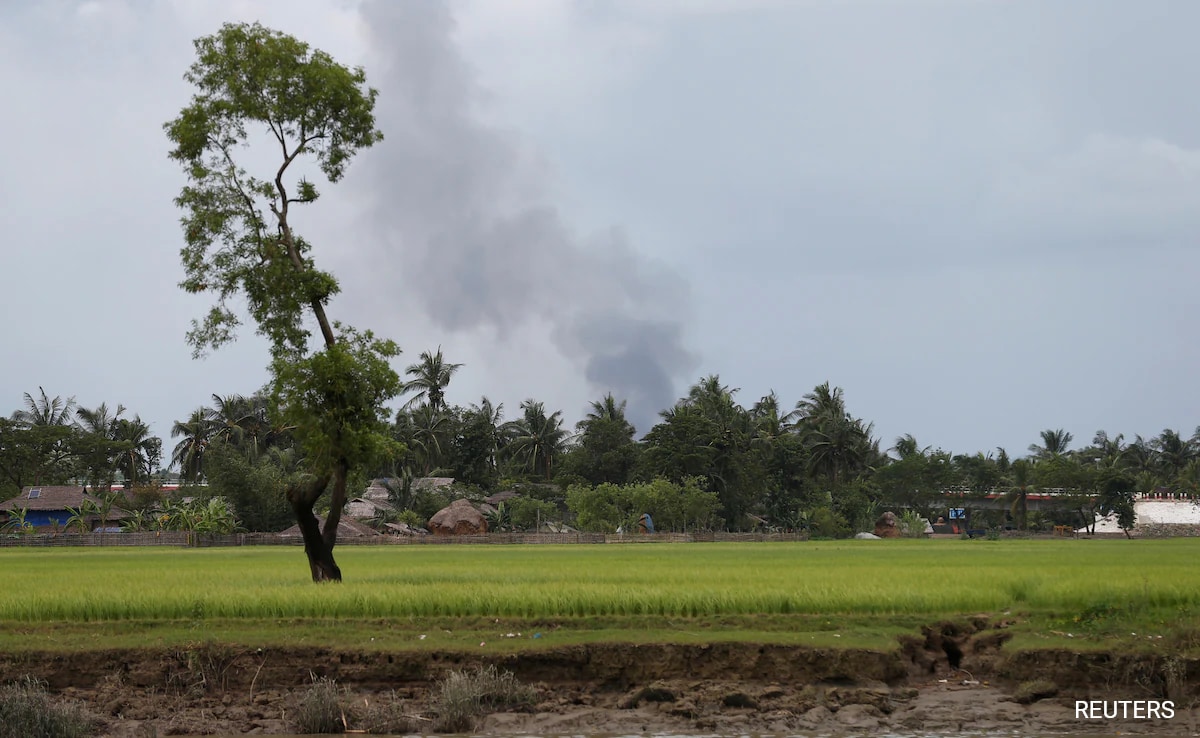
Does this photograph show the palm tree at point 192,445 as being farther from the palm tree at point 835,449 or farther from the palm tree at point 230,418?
the palm tree at point 835,449

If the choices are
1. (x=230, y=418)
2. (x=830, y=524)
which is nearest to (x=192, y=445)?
(x=230, y=418)

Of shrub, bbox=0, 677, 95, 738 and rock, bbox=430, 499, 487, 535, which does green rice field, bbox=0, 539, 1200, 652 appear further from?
rock, bbox=430, 499, 487, 535

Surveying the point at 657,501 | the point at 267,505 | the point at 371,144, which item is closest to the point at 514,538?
the point at 657,501

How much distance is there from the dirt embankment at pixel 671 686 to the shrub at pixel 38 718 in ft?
1.38

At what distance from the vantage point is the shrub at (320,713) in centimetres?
1312

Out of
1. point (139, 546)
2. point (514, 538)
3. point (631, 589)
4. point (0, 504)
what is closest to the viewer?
point (631, 589)

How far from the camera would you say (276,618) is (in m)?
16.7

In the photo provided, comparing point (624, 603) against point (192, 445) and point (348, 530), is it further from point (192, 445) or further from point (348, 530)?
point (192, 445)

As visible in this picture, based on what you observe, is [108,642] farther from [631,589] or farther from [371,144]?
[371,144]

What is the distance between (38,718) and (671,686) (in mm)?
7595

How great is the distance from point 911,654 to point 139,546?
186 ft

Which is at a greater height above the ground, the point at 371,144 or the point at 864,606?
the point at 371,144

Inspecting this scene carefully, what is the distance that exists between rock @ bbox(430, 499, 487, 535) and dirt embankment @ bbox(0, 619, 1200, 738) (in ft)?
192

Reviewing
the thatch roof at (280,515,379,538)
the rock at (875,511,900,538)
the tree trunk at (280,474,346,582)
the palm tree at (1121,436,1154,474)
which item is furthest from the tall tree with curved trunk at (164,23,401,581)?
the palm tree at (1121,436,1154,474)
